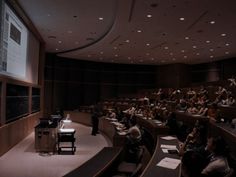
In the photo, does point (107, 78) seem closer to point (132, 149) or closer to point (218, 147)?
point (132, 149)

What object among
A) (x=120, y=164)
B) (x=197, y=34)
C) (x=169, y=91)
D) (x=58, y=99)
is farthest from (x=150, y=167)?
(x=58, y=99)

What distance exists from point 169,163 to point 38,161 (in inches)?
180

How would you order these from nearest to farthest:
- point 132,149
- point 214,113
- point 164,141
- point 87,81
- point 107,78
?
point 132,149 < point 164,141 < point 214,113 < point 87,81 < point 107,78

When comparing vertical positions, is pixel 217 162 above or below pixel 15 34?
below

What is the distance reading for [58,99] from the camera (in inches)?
Answer: 792

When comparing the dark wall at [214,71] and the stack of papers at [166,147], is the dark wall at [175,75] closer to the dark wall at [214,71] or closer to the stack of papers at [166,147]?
the dark wall at [214,71]

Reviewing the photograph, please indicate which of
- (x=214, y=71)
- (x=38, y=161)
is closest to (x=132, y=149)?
(x=38, y=161)

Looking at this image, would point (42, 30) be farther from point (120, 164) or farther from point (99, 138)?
point (120, 164)

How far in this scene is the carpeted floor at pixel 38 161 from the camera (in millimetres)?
6438

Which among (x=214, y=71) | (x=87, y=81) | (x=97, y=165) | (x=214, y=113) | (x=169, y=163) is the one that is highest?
(x=214, y=71)

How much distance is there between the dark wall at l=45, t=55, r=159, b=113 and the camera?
19750 mm

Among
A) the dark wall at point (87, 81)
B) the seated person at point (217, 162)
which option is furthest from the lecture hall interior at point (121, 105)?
the dark wall at point (87, 81)

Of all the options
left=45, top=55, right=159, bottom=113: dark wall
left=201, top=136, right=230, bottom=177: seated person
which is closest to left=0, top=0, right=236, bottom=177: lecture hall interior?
left=201, top=136, right=230, bottom=177: seated person

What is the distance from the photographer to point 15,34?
9.66 m
